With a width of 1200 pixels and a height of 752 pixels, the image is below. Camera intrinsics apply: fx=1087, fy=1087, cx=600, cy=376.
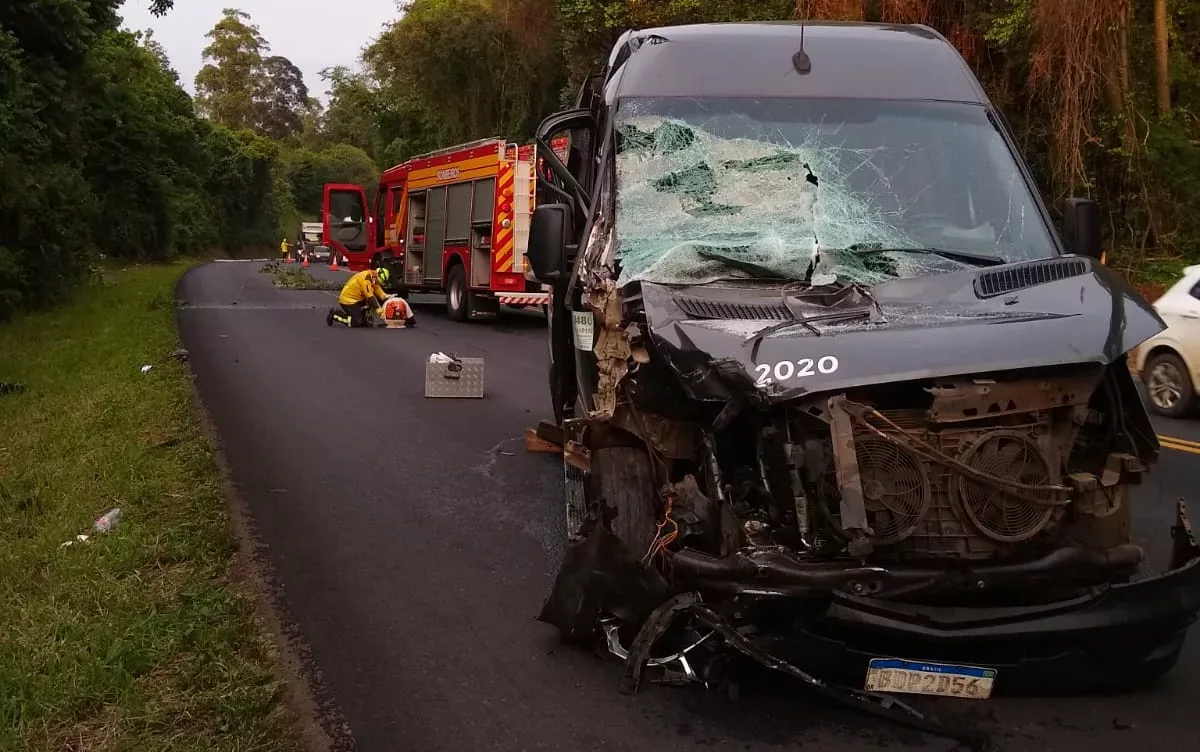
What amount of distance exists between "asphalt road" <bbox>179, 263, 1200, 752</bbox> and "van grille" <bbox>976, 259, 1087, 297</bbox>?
106 centimetres

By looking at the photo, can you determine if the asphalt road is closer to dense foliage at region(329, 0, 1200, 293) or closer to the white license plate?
the white license plate

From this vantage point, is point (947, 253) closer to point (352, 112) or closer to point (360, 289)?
point (360, 289)

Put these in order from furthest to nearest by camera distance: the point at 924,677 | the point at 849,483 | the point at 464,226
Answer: the point at 464,226, the point at 924,677, the point at 849,483

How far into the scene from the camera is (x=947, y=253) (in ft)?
15.4

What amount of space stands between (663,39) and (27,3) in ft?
48.7

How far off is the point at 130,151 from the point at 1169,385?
38.0m

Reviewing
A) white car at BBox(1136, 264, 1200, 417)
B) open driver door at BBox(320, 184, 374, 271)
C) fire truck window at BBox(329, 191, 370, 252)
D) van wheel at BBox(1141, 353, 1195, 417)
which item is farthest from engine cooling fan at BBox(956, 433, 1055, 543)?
fire truck window at BBox(329, 191, 370, 252)

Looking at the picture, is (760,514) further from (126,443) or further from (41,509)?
(126,443)

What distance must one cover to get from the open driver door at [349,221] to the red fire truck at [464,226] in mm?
2570

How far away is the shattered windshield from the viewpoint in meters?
4.63

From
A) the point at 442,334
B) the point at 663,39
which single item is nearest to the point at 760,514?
the point at 663,39

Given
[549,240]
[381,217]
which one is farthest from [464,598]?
[381,217]

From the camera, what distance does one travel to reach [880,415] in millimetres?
3467

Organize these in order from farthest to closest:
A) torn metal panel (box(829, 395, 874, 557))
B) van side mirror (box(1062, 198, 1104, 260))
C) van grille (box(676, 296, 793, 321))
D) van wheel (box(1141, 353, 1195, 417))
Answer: van wheel (box(1141, 353, 1195, 417))
van side mirror (box(1062, 198, 1104, 260))
van grille (box(676, 296, 793, 321))
torn metal panel (box(829, 395, 874, 557))
